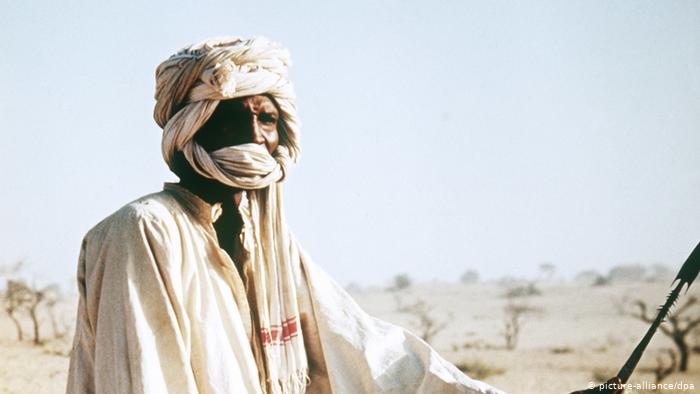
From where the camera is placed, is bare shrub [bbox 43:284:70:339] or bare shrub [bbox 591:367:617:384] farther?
bare shrub [bbox 43:284:70:339]

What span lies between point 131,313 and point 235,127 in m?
0.85

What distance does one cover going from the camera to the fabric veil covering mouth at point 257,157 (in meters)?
3.82

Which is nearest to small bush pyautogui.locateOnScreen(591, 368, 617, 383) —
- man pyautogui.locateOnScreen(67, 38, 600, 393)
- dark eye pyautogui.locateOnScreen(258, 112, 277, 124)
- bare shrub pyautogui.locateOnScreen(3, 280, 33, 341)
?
bare shrub pyautogui.locateOnScreen(3, 280, 33, 341)

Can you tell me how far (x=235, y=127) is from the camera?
12.8 ft

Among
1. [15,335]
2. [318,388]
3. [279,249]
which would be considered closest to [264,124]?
[279,249]

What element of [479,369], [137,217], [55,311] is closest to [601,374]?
[479,369]

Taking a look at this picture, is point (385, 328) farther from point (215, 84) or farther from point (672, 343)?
point (672, 343)

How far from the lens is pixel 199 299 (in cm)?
369

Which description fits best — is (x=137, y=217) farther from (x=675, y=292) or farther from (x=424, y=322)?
(x=424, y=322)

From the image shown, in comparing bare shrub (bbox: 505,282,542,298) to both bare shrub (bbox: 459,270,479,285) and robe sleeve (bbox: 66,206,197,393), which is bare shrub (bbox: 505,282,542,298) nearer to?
bare shrub (bbox: 459,270,479,285)

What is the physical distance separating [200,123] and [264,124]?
26 cm

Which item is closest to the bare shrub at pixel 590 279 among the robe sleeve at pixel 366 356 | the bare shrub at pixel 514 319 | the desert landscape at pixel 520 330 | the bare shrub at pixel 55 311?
the desert landscape at pixel 520 330

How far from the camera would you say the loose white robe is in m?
3.43

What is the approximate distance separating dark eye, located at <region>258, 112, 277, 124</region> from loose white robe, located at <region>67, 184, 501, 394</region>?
1.29ft
